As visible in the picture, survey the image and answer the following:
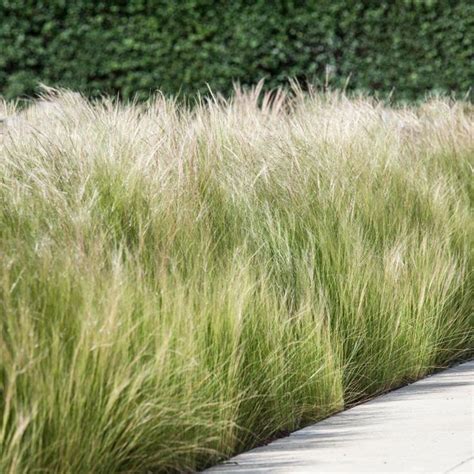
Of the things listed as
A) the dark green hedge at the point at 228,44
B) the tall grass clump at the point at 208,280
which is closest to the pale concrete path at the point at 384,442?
the tall grass clump at the point at 208,280

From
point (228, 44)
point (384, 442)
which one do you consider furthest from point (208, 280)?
point (228, 44)

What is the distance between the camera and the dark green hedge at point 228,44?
39.4 ft

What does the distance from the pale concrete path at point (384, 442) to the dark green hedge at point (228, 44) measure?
7925 millimetres

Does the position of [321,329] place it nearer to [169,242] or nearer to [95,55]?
[169,242]

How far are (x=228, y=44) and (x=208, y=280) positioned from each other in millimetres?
8484

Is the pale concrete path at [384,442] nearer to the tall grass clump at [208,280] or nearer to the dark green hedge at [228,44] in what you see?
the tall grass clump at [208,280]

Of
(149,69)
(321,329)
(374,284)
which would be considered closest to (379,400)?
(321,329)

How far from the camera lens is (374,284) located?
16.4 ft

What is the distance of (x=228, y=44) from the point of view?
40.8 feet

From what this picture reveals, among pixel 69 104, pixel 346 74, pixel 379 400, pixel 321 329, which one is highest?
pixel 346 74

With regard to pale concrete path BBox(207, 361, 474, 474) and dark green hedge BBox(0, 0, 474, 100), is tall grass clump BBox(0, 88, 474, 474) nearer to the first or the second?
pale concrete path BBox(207, 361, 474, 474)

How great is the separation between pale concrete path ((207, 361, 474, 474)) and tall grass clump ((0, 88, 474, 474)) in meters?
0.16

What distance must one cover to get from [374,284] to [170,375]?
5.46ft

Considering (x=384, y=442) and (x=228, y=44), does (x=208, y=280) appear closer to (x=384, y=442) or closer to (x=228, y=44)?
(x=384, y=442)
